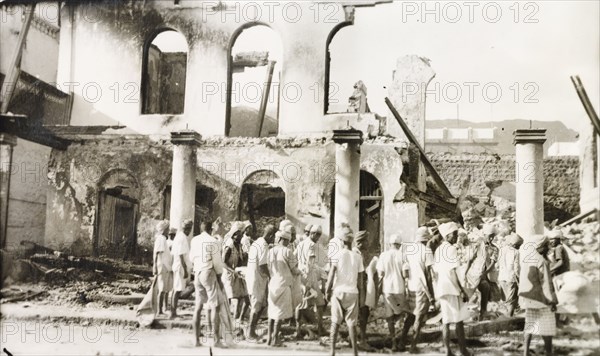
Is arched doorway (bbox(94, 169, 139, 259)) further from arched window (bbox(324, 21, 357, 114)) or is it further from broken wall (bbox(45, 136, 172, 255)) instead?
arched window (bbox(324, 21, 357, 114))

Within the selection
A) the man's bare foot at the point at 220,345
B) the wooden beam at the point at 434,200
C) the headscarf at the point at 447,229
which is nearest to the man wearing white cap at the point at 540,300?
the headscarf at the point at 447,229

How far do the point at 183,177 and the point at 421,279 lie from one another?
12.8ft

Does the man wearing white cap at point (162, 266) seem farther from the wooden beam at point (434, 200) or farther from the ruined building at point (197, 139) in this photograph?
the wooden beam at point (434, 200)

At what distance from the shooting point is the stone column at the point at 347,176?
320 inches

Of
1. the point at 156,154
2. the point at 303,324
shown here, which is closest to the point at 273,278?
the point at 303,324

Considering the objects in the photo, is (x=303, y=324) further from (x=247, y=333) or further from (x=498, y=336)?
(x=498, y=336)

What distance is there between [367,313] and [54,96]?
589 centimetres

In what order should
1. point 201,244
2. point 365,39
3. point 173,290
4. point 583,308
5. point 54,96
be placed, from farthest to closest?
1. point 54,96
2. point 365,39
3. point 173,290
4. point 201,244
5. point 583,308

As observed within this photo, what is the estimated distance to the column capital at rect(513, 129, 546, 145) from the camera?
24.4ft

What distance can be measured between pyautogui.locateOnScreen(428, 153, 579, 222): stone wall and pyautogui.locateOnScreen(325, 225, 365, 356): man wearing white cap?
2.54m

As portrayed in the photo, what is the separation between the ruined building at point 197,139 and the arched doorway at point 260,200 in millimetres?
23

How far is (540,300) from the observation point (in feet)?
21.2

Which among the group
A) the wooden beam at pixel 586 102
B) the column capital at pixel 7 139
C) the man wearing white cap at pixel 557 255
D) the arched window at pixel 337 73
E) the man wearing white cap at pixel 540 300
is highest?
the arched window at pixel 337 73

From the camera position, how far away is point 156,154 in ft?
31.3
